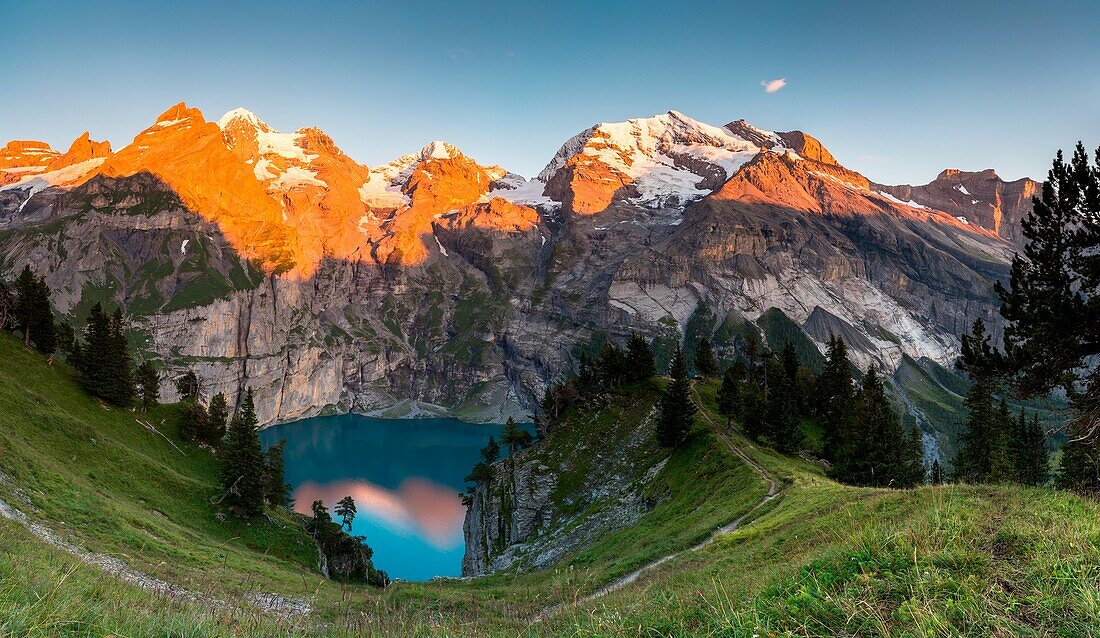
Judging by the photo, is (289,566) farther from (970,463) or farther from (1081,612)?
(970,463)

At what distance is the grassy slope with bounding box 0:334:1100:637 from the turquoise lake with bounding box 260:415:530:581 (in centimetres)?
4513

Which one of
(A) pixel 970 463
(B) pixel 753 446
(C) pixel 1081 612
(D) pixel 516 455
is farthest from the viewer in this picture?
(D) pixel 516 455

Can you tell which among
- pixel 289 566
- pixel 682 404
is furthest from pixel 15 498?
pixel 682 404

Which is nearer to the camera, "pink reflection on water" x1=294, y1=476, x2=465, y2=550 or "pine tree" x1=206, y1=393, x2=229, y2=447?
"pine tree" x1=206, y1=393, x2=229, y2=447

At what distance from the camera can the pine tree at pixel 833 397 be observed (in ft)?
175

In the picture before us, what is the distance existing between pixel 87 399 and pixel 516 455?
160 ft

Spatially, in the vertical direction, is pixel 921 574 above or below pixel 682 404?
above

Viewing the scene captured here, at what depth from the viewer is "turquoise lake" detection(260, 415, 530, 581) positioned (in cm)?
7869

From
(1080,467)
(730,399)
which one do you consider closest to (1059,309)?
(1080,467)

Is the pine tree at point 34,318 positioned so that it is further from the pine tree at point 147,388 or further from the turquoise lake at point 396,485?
the turquoise lake at point 396,485

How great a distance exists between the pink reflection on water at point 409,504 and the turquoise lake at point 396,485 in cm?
18

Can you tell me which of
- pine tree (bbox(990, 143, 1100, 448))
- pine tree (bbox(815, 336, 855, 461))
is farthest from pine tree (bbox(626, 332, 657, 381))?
pine tree (bbox(990, 143, 1100, 448))

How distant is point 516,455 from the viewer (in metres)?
74.4

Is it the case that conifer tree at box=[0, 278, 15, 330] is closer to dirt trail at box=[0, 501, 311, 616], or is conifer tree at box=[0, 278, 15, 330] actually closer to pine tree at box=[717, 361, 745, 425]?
dirt trail at box=[0, 501, 311, 616]
